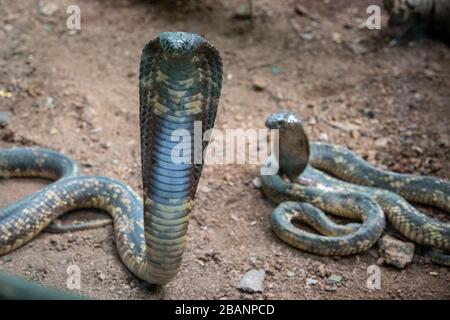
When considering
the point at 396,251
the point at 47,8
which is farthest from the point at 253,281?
the point at 47,8

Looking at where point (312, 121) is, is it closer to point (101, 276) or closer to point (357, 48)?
point (357, 48)

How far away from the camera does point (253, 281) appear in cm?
455

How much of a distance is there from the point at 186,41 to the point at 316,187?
268 cm

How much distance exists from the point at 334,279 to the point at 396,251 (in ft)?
1.97

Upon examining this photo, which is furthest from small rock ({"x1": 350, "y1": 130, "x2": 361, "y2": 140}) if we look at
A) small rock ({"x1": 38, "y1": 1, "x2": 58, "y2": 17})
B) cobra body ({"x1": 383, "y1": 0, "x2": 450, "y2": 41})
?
small rock ({"x1": 38, "y1": 1, "x2": 58, "y2": 17})

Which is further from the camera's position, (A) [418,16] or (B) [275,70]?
(A) [418,16]

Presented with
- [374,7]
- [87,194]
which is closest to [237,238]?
[87,194]

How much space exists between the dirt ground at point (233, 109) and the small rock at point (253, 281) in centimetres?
5

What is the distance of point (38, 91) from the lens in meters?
6.95

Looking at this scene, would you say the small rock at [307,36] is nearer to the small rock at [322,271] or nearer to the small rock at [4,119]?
the small rock at [4,119]

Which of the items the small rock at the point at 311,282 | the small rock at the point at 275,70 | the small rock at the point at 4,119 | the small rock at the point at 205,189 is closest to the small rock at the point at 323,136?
the small rock at the point at 275,70

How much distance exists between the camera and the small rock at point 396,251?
4.82 metres

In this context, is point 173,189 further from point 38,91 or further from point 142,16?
point 142,16
